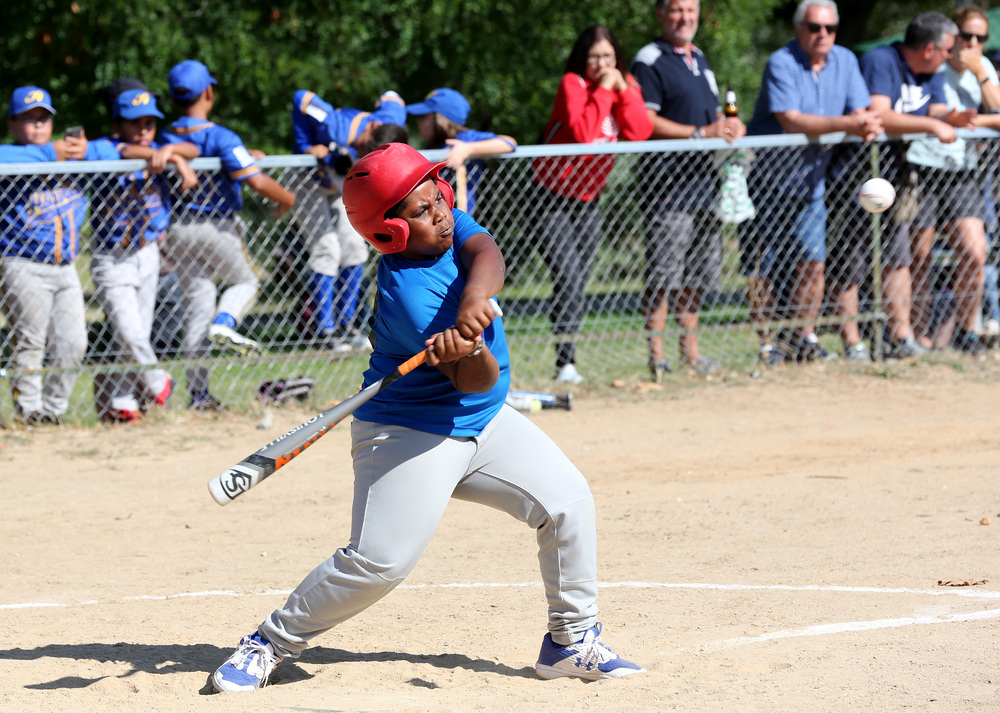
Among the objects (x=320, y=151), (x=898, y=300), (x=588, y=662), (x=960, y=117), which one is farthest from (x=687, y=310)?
(x=588, y=662)

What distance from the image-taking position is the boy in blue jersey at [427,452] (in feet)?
10.8

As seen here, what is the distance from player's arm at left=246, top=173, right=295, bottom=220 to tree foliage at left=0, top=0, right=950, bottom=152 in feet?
17.6

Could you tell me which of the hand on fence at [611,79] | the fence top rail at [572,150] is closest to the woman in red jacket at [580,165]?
the hand on fence at [611,79]

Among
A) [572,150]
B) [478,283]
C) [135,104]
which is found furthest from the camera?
[572,150]

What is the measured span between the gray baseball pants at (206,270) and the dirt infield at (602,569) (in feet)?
2.11

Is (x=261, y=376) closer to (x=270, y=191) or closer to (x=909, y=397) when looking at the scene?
(x=270, y=191)

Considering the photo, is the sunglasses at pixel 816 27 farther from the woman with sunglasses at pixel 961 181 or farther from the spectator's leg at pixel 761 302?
the spectator's leg at pixel 761 302

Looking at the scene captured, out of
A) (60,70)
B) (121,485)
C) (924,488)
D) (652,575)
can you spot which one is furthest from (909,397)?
(60,70)

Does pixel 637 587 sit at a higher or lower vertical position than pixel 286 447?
lower

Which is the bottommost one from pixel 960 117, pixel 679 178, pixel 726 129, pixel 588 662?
pixel 588 662

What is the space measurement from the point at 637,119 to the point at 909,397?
271 centimetres

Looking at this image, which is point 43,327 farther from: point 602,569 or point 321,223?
point 602,569

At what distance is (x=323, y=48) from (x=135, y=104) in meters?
6.30

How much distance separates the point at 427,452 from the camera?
3367 mm
